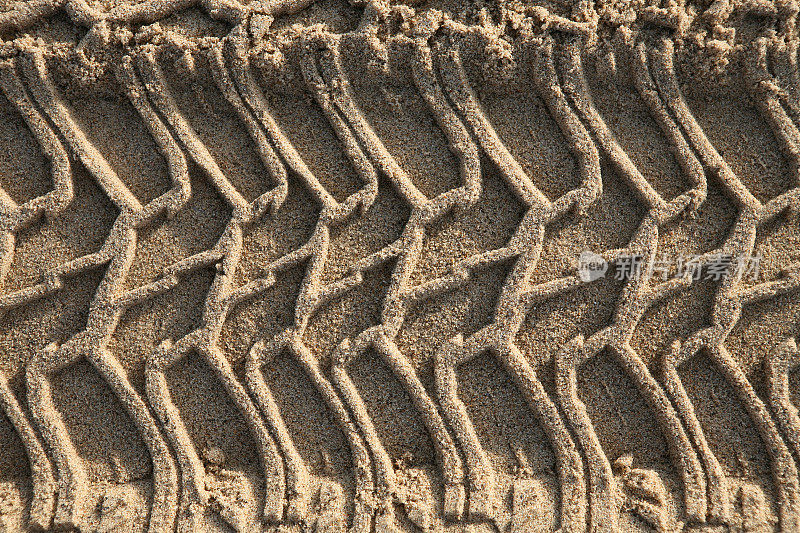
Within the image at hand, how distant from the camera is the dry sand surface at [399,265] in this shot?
1342 mm

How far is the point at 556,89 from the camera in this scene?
135cm

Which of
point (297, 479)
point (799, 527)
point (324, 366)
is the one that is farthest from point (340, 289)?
point (799, 527)

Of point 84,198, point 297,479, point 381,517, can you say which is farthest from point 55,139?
point 381,517

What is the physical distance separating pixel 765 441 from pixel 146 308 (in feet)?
6.13

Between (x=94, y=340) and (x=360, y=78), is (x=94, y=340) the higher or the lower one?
the lower one

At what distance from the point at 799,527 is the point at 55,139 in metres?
2.42

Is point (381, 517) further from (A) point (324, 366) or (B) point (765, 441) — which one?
(B) point (765, 441)

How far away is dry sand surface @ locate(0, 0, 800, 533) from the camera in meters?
1.34

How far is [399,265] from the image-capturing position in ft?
4.45

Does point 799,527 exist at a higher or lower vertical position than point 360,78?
lower

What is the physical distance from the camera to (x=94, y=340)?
1354 mm

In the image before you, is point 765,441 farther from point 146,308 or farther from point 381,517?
point 146,308

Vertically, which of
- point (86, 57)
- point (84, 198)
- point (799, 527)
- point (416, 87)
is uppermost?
point (86, 57)

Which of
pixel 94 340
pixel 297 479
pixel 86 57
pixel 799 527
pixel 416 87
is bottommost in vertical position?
pixel 799 527
